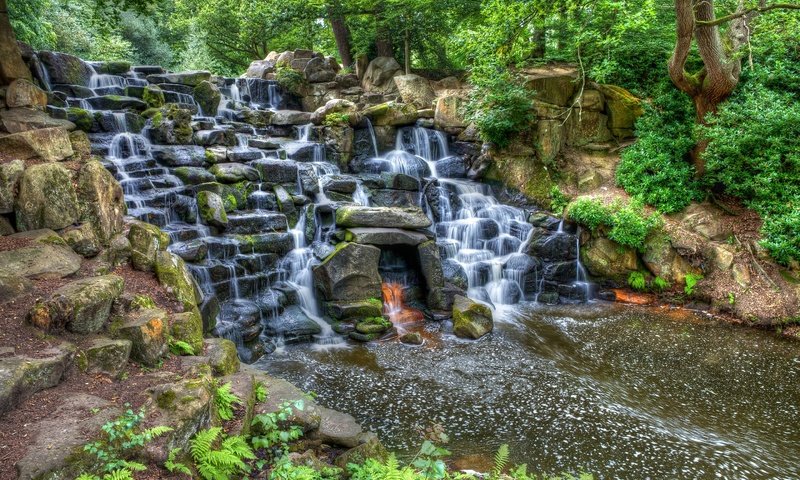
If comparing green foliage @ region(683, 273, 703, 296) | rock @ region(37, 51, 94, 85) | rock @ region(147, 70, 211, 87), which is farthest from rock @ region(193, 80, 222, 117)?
green foliage @ region(683, 273, 703, 296)

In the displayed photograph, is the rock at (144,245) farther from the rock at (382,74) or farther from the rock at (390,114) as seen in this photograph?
the rock at (382,74)

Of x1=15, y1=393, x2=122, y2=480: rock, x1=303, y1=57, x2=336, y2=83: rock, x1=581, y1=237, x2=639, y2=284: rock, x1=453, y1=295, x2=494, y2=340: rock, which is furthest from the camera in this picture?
x1=303, y1=57, x2=336, y2=83: rock

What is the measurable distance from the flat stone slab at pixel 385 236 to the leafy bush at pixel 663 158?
5.66 meters

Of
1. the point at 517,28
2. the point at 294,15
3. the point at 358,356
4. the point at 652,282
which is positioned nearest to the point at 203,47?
the point at 294,15

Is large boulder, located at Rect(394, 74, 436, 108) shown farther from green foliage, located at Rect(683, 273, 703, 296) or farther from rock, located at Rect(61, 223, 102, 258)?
rock, located at Rect(61, 223, 102, 258)

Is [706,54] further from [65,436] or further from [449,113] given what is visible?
[65,436]

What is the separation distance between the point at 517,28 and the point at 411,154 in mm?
4683

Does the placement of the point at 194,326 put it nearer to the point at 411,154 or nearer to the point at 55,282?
the point at 55,282

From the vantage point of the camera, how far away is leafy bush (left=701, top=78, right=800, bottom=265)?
30.0 ft

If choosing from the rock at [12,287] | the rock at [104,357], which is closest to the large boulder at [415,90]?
the rock at [12,287]

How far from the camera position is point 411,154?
1377cm

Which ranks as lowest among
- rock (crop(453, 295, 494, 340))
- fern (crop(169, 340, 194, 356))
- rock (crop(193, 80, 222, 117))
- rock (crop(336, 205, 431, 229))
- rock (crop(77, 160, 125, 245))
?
rock (crop(453, 295, 494, 340))

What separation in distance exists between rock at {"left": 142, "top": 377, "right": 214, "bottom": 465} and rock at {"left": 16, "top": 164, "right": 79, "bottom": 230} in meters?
3.24

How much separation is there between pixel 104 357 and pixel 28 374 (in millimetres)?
682
